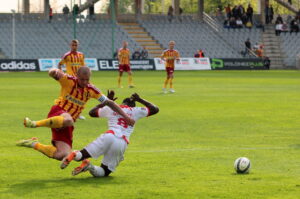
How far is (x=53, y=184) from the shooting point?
34.0 feet

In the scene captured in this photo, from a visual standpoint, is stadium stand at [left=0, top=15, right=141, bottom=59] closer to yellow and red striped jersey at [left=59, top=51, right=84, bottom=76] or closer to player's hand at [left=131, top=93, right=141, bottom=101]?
yellow and red striped jersey at [left=59, top=51, right=84, bottom=76]

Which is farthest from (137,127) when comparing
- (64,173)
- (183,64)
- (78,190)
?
(183,64)

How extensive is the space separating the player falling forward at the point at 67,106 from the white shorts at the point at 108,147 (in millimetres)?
340

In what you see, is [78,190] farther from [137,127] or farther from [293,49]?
[293,49]

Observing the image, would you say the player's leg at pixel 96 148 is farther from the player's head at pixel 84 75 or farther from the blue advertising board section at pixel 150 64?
the blue advertising board section at pixel 150 64

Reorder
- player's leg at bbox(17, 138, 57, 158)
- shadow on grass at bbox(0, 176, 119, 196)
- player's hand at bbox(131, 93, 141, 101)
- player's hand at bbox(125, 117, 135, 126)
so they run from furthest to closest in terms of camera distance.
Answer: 1. player's hand at bbox(131, 93, 141, 101)
2. player's leg at bbox(17, 138, 57, 158)
3. player's hand at bbox(125, 117, 135, 126)
4. shadow on grass at bbox(0, 176, 119, 196)

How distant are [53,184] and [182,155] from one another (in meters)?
3.74

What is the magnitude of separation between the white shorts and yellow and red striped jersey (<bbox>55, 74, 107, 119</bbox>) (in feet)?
2.38

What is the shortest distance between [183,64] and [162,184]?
5120 cm

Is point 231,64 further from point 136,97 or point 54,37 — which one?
point 136,97

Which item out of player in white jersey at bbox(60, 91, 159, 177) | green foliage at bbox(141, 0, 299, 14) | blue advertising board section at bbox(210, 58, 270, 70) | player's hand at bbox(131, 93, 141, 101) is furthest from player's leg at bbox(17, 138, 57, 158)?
green foliage at bbox(141, 0, 299, 14)

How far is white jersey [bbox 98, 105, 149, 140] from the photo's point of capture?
10938 millimetres

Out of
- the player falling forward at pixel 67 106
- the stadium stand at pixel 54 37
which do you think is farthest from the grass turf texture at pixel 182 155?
the stadium stand at pixel 54 37

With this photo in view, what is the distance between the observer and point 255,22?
75.9 metres
